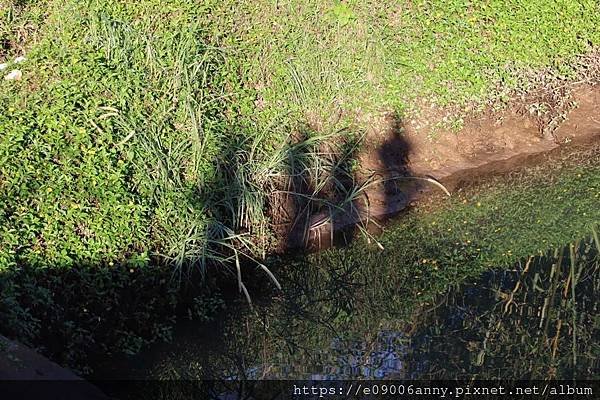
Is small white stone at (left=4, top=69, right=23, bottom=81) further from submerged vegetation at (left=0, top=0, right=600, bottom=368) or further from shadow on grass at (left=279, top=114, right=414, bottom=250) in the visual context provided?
shadow on grass at (left=279, top=114, right=414, bottom=250)

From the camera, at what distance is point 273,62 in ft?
29.7

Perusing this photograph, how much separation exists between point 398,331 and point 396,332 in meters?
0.03

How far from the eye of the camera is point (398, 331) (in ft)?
23.2

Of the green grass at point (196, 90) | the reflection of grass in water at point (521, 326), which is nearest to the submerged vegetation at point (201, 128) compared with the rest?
the green grass at point (196, 90)

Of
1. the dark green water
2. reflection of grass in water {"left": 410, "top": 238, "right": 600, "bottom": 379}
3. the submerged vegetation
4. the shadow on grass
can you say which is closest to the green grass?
the submerged vegetation

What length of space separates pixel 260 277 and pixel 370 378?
5.48 ft

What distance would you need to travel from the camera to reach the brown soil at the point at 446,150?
27.8 feet

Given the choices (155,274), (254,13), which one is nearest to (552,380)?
(155,274)

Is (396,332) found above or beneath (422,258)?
beneath

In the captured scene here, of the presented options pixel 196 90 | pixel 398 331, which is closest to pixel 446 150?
pixel 196 90

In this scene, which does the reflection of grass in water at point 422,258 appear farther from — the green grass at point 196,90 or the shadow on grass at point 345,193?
the green grass at point 196,90

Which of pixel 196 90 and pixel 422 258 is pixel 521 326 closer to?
pixel 422 258

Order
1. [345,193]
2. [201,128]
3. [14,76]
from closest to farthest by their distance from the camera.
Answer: [201,128], [14,76], [345,193]

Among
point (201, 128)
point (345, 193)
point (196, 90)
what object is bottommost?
point (345, 193)
